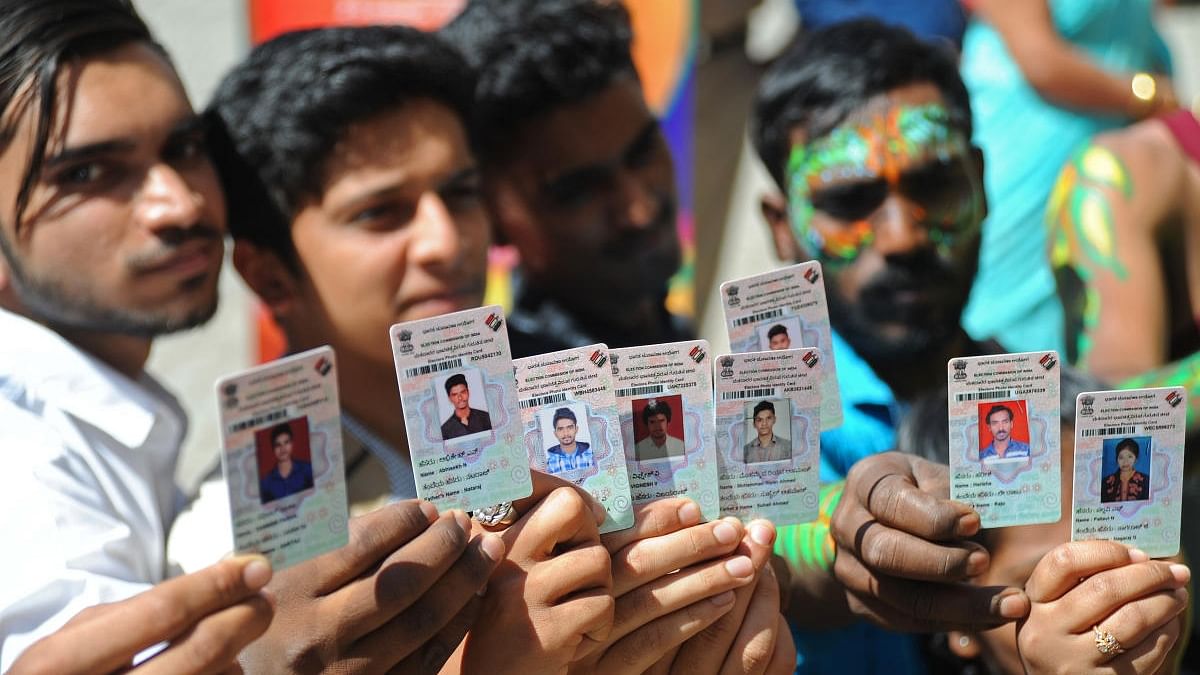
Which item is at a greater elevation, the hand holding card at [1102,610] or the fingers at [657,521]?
the fingers at [657,521]

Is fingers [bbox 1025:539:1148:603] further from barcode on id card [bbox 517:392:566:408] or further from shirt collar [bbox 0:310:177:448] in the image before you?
shirt collar [bbox 0:310:177:448]

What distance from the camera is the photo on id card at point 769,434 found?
1.57 meters

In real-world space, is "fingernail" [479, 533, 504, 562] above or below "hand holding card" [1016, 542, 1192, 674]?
above

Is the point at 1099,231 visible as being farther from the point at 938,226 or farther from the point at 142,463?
the point at 142,463

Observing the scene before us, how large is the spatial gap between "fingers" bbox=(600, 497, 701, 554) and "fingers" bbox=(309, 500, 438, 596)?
257mm

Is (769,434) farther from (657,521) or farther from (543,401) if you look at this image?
(543,401)

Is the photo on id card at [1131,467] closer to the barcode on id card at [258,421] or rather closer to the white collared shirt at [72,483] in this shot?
the barcode on id card at [258,421]

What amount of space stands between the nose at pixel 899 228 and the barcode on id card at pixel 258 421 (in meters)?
1.33

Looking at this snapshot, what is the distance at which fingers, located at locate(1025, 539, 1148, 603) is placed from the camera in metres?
1.55

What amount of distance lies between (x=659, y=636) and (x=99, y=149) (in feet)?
3.38

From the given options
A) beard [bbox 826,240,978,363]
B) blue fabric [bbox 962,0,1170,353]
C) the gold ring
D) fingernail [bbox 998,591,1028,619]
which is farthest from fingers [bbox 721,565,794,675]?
blue fabric [bbox 962,0,1170,353]

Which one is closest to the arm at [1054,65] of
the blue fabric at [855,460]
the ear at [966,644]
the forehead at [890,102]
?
the forehead at [890,102]

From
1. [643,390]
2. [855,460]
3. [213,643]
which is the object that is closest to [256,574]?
[213,643]

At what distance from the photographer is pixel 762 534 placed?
156 centimetres
